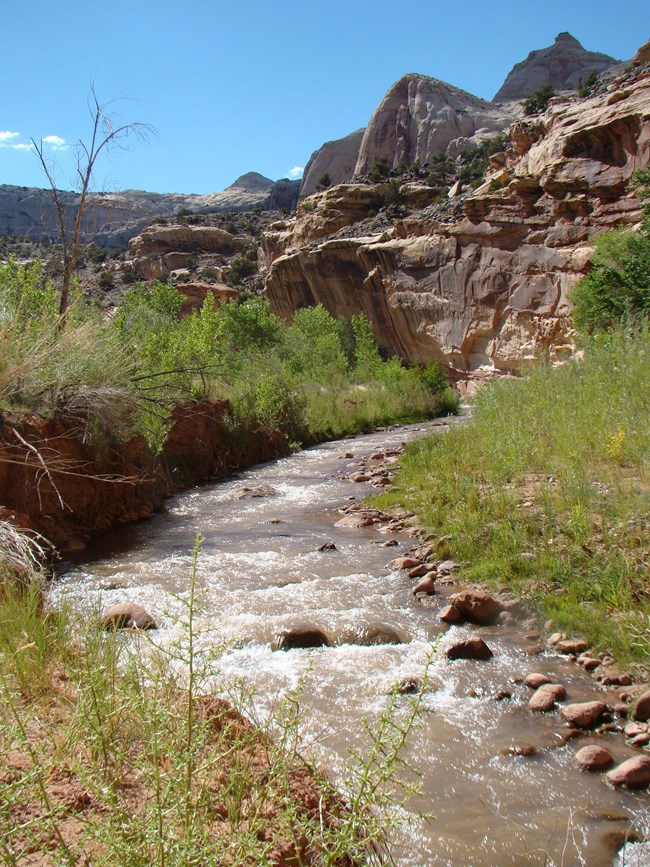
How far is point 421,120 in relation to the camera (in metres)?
60.3

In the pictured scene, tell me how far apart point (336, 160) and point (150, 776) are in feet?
254

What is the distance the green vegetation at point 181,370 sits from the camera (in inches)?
285

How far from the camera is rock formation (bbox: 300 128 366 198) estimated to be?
2790 inches

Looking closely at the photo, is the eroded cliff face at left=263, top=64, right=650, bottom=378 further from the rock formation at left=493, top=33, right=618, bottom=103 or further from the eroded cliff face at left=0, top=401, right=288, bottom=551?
the rock formation at left=493, top=33, right=618, bottom=103

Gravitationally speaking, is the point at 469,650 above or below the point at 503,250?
below

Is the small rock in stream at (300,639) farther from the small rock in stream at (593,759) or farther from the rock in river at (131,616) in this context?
the small rock in stream at (593,759)

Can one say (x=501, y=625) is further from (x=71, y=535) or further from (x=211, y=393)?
(x=211, y=393)

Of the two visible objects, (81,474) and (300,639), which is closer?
(300,639)

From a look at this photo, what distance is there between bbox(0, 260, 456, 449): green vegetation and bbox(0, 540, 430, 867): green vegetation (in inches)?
182

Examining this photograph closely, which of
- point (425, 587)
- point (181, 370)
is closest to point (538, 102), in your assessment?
point (181, 370)

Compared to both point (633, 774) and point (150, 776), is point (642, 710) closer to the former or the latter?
point (633, 774)

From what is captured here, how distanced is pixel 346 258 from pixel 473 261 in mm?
8524

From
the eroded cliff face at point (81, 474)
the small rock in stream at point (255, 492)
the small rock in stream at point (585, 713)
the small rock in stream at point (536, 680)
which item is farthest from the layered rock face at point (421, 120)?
the small rock in stream at point (585, 713)

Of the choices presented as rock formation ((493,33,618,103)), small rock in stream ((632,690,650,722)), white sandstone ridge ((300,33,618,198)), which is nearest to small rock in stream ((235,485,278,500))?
small rock in stream ((632,690,650,722))
